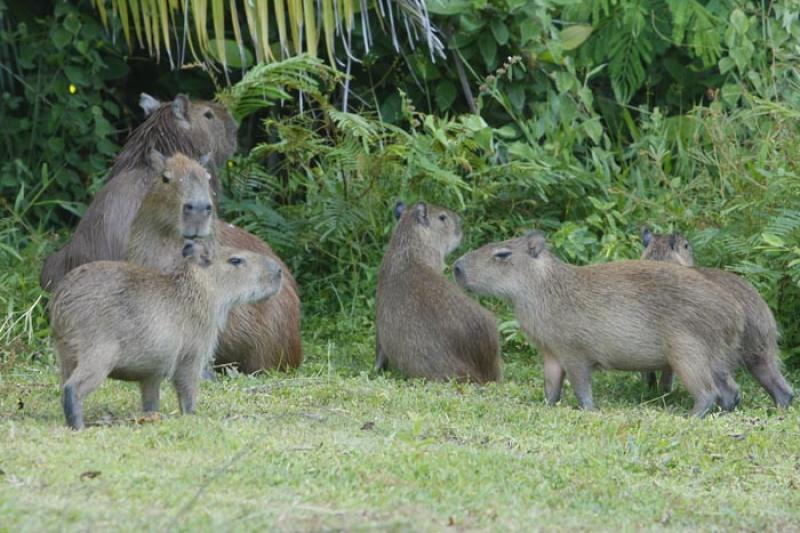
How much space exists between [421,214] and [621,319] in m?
1.85

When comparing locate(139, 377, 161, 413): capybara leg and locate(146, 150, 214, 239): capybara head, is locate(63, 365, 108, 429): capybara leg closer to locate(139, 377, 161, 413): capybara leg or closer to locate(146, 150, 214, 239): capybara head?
locate(139, 377, 161, 413): capybara leg

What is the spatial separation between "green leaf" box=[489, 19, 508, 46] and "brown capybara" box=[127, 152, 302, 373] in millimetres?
2672

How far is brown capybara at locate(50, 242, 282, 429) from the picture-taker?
239 inches

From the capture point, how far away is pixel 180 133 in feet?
29.8

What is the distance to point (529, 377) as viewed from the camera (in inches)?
336

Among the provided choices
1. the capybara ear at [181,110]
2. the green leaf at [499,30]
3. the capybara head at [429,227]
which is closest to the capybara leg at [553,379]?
the capybara head at [429,227]

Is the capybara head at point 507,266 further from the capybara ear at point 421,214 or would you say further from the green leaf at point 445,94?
the green leaf at point 445,94

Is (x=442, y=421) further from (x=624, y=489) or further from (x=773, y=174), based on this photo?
(x=773, y=174)

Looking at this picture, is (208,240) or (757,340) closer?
(757,340)

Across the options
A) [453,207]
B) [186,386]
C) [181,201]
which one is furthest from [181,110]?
[186,386]

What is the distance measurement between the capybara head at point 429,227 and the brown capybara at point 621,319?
1028 mm

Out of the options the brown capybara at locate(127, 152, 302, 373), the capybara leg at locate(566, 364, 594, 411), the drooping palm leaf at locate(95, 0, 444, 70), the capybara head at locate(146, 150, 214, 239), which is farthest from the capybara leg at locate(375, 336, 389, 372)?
the drooping palm leaf at locate(95, 0, 444, 70)

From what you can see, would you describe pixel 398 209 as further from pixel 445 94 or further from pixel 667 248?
pixel 445 94

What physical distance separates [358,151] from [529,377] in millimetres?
2082
